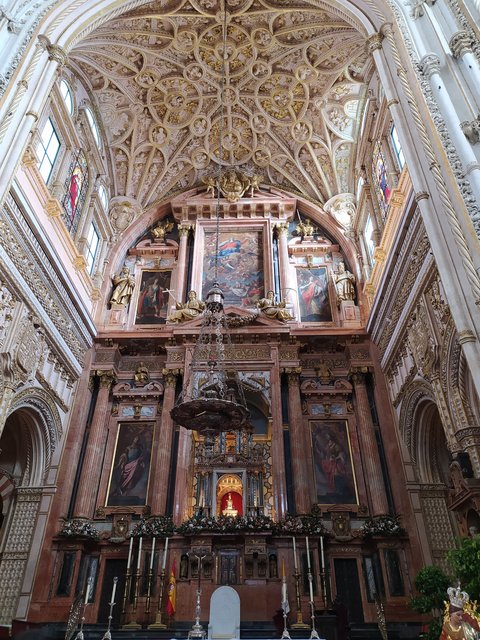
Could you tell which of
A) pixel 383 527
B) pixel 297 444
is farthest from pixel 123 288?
pixel 383 527

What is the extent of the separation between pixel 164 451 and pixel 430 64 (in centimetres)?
1060

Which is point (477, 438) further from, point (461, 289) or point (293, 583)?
point (293, 583)

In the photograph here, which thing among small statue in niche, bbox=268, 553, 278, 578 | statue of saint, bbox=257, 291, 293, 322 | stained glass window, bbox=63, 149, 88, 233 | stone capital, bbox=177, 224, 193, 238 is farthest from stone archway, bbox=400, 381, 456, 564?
stained glass window, bbox=63, 149, 88, 233

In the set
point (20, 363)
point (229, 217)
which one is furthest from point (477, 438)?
point (229, 217)

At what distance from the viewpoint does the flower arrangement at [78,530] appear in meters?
11.8

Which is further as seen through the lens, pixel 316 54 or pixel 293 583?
pixel 316 54

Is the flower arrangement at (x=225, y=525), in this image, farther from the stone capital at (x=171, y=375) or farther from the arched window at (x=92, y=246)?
the arched window at (x=92, y=246)

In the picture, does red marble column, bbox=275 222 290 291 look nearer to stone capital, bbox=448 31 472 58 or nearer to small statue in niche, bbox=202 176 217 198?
small statue in niche, bbox=202 176 217 198

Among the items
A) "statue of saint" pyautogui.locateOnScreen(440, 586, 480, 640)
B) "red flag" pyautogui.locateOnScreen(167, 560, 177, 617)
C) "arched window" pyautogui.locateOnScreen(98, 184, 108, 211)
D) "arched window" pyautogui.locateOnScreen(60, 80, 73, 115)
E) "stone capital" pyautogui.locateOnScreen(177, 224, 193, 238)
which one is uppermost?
"arched window" pyautogui.locateOnScreen(60, 80, 73, 115)

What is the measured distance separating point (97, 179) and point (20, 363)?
7.94 m

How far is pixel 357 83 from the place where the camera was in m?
16.1

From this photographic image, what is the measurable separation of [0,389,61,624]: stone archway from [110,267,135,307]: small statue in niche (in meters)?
4.62

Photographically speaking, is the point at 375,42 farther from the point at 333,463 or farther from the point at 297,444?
the point at 333,463

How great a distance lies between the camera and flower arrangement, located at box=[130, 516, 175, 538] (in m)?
11.8
